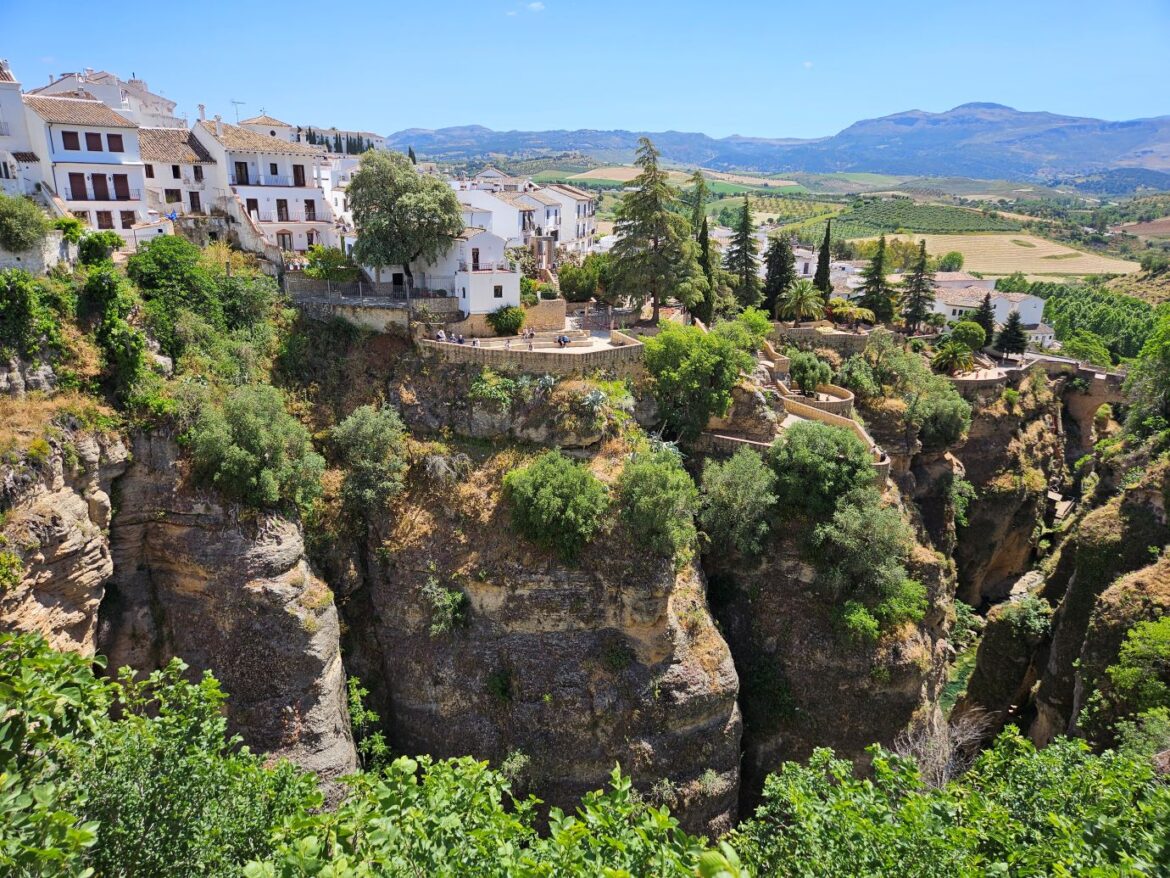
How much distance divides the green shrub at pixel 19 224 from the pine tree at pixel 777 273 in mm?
42210

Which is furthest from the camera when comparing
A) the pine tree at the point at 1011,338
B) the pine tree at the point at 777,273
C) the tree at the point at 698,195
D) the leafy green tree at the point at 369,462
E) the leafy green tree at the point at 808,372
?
the pine tree at the point at 1011,338

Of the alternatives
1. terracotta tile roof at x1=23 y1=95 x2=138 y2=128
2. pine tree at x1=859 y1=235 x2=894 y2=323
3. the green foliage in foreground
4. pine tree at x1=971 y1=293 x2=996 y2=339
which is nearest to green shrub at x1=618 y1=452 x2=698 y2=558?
the green foliage in foreground

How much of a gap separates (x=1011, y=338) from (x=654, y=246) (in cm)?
3276

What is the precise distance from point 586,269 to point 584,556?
22.1 metres

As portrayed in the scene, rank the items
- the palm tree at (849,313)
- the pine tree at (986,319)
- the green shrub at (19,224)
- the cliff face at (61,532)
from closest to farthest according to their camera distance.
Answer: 1. the cliff face at (61,532)
2. the green shrub at (19,224)
3. the palm tree at (849,313)
4. the pine tree at (986,319)

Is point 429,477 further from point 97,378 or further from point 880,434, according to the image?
point 880,434

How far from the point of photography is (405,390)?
34.7m

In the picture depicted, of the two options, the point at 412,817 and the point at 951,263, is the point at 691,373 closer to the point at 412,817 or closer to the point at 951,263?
the point at 412,817

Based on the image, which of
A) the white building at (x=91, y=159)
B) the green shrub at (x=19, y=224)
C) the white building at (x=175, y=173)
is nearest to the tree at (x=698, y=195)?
the white building at (x=175, y=173)

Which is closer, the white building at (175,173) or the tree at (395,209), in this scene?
the tree at (395,209)

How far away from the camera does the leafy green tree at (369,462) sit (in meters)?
31.6

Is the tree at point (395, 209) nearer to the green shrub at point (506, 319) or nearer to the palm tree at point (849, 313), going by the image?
the green shrub at point (506, 319)

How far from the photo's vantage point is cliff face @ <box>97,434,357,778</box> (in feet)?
90.4

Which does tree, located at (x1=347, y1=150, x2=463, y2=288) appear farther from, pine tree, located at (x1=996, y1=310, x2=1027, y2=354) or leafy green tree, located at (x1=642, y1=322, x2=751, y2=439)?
pine tree, located at (x1=996, y1=310, x2=1027, y2=354)
